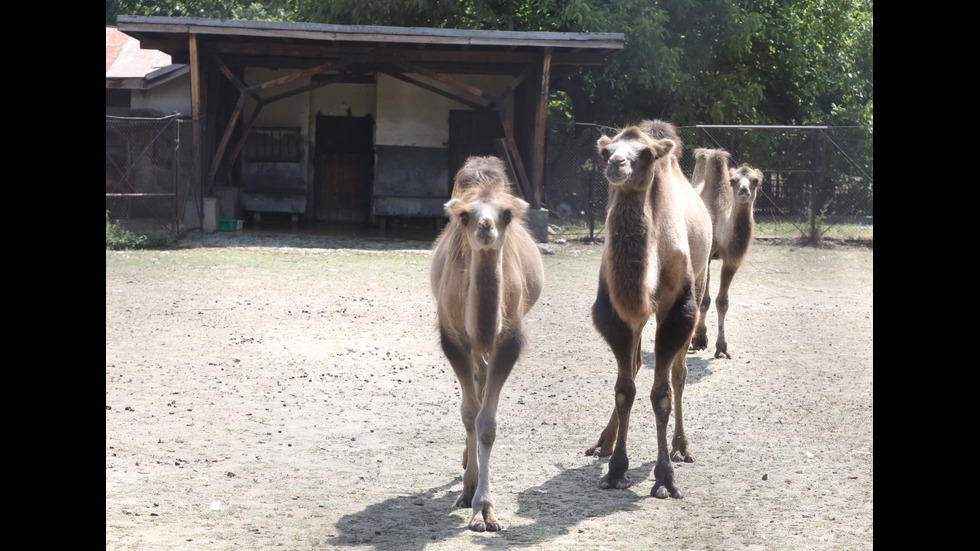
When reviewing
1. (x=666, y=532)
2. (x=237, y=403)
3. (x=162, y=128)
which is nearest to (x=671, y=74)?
(x=162, y=128)

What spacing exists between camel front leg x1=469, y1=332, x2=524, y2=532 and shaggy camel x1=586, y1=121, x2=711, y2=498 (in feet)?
2.39

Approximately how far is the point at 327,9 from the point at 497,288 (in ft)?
64.2

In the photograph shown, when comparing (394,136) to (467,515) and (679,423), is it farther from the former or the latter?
(467,515)

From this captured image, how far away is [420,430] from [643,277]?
6.61 ft

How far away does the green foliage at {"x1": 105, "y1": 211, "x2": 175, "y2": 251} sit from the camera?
1547 cm

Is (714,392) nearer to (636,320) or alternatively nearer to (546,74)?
(636,320)

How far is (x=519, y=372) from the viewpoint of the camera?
26.6 ft

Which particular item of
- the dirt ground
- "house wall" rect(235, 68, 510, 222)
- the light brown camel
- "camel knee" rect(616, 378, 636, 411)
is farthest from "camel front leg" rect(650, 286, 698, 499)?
"house wall" rect(235, 68, 510, 222)

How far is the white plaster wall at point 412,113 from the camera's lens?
65.7 ft

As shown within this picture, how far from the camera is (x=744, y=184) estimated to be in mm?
10102

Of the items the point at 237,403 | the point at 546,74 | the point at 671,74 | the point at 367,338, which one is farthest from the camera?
the point at 671,74

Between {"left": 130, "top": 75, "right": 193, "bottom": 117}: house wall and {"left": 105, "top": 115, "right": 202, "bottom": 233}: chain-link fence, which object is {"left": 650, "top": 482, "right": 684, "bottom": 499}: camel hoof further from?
{"left": 130, "top": 75, "right": 193, "bottom": 117}: house wall

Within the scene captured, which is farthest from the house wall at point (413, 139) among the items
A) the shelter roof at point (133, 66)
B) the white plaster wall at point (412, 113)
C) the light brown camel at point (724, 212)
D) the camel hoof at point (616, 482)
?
the camel hoof at point (616, 482)

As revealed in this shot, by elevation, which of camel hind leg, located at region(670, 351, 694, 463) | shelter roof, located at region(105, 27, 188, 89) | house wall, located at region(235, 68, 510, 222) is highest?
shelter roof, located at region(105, 27, 188, 89)
